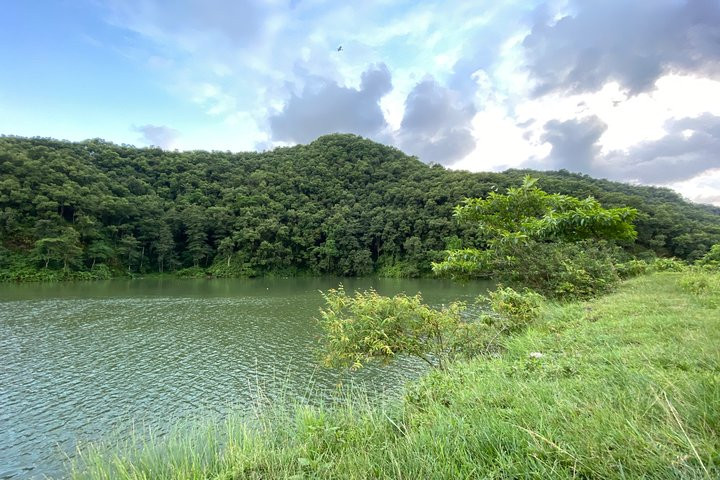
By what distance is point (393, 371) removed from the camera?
43.7 feet

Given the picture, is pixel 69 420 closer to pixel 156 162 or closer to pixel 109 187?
pixel 109 187

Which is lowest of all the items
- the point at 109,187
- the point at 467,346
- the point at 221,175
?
the point at 467,346

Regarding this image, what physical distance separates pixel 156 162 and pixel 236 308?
63.7 metres

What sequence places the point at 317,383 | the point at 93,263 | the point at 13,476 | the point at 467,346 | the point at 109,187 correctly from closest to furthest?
the point at 13,476
the point at 467,346
the point at 317,383
the point at 93,263
the point at 109,187

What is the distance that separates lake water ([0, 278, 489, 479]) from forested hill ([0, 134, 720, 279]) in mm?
29621

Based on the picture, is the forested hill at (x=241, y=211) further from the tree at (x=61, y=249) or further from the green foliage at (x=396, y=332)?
the green foliage at (x=396, y=332)

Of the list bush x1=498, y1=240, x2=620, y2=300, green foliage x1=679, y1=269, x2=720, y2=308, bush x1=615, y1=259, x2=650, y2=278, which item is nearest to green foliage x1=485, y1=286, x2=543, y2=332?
bush x1=498, y1=240, x2=620, y2=300

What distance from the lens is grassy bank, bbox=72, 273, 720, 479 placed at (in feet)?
7.83

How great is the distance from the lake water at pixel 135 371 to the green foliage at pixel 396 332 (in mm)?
986

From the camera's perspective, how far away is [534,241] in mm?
12406

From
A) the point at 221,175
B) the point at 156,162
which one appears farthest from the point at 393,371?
the point at 156,162

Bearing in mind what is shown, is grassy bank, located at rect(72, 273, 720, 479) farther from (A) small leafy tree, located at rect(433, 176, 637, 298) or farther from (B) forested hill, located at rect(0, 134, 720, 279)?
(B) forested hill, located at rect(0, 134, 720, 279)

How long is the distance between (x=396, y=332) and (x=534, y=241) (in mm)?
6335

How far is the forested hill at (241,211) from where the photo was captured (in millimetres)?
48125
